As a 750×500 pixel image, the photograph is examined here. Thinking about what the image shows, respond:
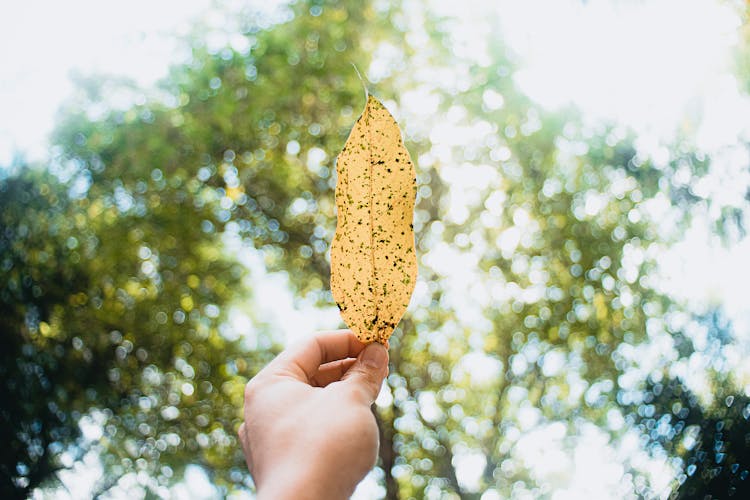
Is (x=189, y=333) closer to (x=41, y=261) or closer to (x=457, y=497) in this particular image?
(x=41, y=261)

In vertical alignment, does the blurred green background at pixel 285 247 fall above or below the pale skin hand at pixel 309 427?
below

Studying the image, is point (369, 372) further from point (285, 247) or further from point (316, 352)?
point (285, 247)

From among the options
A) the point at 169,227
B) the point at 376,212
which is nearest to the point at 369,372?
the point at 376,212

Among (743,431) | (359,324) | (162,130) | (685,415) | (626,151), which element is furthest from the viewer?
(162,130)

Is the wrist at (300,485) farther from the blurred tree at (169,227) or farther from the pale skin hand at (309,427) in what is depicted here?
the blurred tree at (169,227)

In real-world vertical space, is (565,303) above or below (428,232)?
below

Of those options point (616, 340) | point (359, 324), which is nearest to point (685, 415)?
point (616, 340)

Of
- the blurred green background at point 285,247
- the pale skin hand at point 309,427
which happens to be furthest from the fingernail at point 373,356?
the blurred green background at point 285,247
